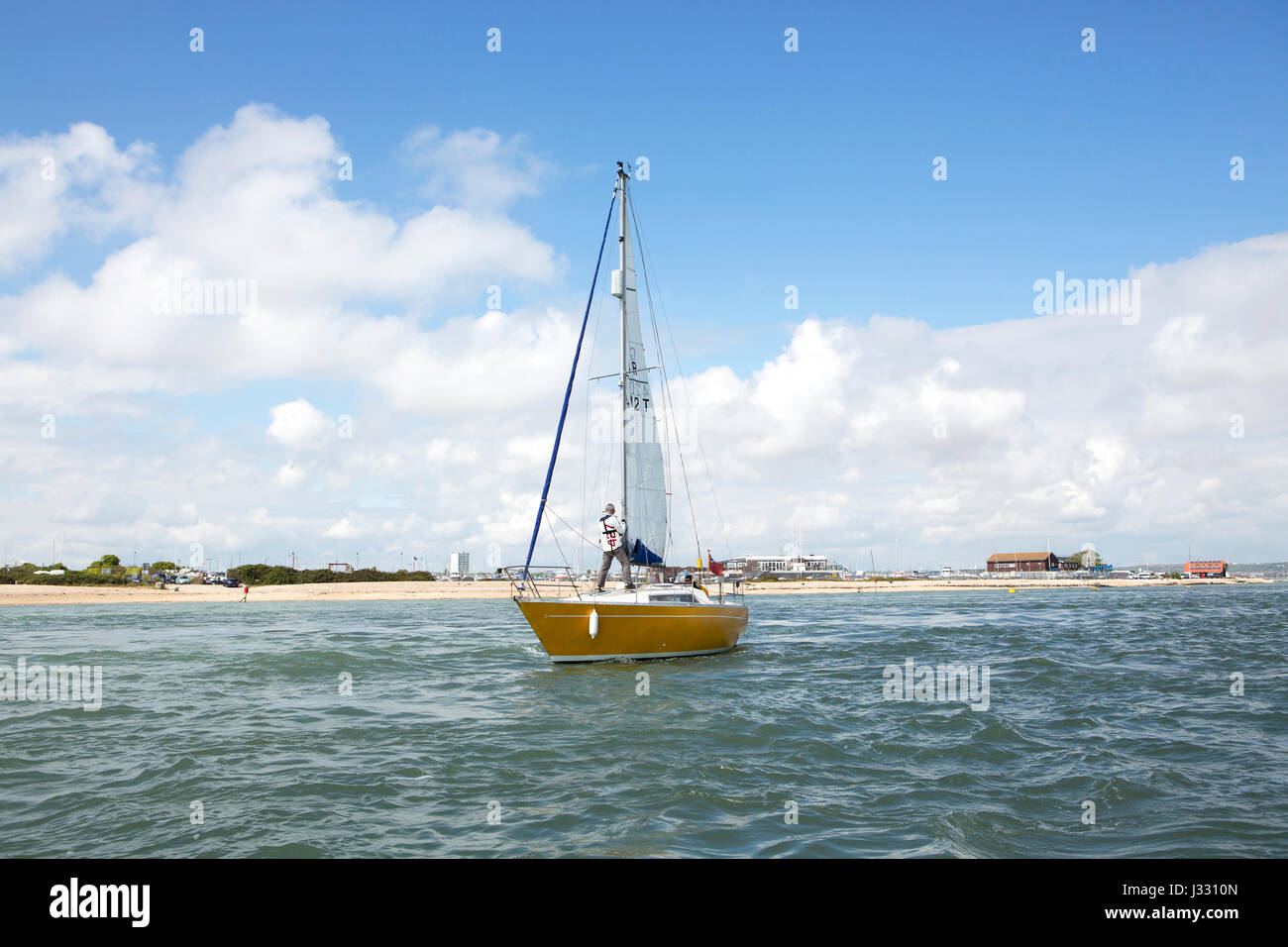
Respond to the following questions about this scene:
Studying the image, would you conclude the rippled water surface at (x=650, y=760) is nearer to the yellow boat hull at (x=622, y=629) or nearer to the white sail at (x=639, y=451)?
the yellow boat hull at (x=622, y=629)

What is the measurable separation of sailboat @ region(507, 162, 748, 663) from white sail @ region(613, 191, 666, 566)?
1.5 inches

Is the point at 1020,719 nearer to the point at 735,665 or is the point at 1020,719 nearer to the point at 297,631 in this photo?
the point at 735,665

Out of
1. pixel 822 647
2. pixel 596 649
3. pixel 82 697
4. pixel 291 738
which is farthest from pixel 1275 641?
pixel 82 697

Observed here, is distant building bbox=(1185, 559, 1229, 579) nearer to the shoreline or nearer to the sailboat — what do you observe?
the shoreline

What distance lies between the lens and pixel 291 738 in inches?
618

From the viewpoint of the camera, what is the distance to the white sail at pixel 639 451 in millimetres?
28781

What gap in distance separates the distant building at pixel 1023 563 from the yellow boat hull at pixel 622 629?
16392 cm

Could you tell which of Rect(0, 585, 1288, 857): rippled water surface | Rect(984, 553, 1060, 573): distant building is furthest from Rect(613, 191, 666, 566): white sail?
Rect(984, 553, 1060, 573): distant building

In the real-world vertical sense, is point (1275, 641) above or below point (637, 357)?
below

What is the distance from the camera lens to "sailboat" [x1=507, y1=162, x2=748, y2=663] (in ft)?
82.8

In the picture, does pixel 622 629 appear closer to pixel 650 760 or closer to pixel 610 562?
pixel 610 562

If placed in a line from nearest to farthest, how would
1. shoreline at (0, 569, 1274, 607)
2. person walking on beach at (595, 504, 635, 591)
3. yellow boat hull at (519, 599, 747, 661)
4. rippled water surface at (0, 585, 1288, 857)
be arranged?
rippled water surface at (0, 585, 1288, 857)
yellow boat hull at (519, 599, 747, 661)
person walking on beach at (595, 504, 635, 591)
shoreline at (0, 569, 1274, 607)

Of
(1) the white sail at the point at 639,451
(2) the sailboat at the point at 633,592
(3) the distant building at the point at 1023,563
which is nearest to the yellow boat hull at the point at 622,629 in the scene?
(2) the sailboat at the point at 633,592
